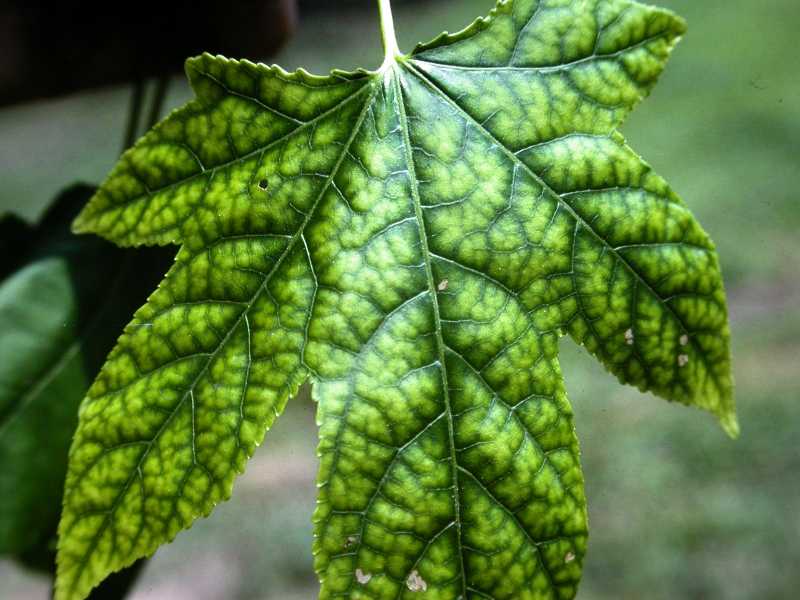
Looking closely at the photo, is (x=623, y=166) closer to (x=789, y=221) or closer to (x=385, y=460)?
(x=385, y=460)

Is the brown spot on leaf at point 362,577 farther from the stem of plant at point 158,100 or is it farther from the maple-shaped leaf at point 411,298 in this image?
the stem of plant at point 158,100

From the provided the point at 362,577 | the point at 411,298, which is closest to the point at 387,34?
the point at 411,298

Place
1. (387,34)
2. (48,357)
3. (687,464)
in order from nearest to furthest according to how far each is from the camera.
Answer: (387,34)
(48,357)
(687,464)

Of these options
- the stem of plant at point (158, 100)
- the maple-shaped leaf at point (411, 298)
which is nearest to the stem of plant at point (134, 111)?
the stem of plant at point (158, 100)

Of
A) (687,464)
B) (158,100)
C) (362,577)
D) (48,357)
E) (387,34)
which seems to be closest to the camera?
(362,577)

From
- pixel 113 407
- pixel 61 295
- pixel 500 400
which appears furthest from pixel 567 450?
pixel 61 295

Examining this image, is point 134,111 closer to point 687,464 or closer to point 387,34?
point 387,34
